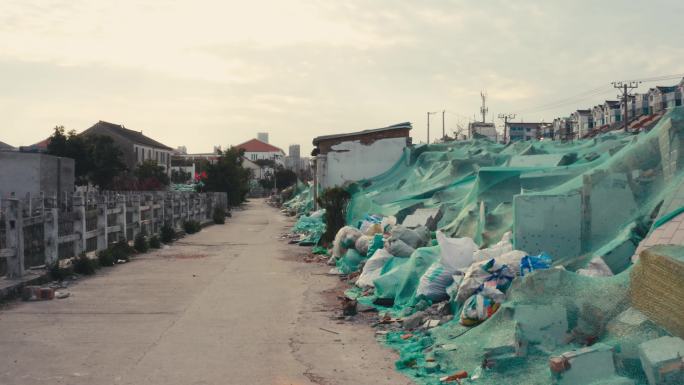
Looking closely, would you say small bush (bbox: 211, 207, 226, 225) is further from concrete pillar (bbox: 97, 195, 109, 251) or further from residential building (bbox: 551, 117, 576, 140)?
residential building (bbox: 551, 117, 576, 140)

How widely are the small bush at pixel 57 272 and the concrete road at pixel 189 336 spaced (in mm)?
404

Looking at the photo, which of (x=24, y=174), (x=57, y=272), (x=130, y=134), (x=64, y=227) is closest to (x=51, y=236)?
(x=57, y=272)

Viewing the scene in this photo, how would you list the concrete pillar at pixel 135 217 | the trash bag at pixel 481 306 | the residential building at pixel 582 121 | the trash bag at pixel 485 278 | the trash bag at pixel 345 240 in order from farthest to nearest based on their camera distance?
the residential building at pixel 582 121
the concrete pillar at pixel 135 217
the trash bag at pixel 345 240
the trash bag at pixel 485 278
the trash bag at pixel 481 306

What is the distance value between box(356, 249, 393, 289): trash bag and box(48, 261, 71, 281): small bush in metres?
5.13

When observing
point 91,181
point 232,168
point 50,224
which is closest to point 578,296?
point 50,224


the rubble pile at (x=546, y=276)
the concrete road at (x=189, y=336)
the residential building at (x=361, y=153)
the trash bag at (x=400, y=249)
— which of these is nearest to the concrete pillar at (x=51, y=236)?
the concrete road at (x=189, y=336)

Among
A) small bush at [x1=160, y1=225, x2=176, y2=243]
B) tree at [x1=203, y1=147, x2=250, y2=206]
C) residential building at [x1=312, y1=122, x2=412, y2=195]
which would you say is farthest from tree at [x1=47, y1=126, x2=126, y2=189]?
small bush at [x1=160, y1=225, x2=176, y2=243]

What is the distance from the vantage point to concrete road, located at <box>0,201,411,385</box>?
5.62 metres

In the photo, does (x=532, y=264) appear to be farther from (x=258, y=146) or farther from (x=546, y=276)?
(x=258, y=146)

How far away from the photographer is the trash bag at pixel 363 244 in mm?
12594

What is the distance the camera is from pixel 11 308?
8.59 m

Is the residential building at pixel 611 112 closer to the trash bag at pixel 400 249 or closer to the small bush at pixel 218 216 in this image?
the small bush at pixel 218 216

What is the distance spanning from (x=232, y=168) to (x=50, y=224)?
35.4 metres

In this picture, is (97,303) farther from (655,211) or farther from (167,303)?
(655,211)
